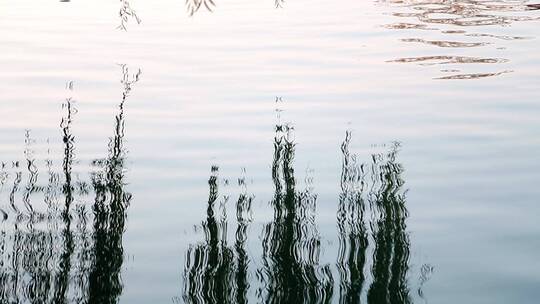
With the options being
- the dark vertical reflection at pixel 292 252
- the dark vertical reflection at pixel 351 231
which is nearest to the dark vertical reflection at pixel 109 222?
the dark vertical reflection at pixel 292 252

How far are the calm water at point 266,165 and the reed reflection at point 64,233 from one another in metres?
0.02

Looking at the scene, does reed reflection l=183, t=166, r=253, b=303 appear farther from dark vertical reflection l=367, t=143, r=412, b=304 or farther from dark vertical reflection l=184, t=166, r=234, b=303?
dark vertical reflection l=367, t=143, r=412, b=304

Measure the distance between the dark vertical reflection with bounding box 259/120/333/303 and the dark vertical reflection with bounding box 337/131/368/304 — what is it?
0.48ft

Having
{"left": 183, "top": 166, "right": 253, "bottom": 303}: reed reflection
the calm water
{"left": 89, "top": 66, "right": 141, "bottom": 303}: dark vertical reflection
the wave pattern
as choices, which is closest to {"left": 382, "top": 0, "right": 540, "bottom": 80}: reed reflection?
the calm water

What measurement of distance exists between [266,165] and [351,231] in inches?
94.2

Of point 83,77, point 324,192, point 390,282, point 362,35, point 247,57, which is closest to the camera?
point 390,282

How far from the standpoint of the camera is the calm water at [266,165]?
333 inches

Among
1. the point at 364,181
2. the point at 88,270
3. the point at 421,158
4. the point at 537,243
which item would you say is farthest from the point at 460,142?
the point at 88,270

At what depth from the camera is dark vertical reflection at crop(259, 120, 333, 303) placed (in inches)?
318

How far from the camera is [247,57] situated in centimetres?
1811

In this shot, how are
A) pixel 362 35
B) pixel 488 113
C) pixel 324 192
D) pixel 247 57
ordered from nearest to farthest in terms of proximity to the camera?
1. pixel 324 192
2. pixel 488 113
3. pixel 247 57
4. pixel 362 35

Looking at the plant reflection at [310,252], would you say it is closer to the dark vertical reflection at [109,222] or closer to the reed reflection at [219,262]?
the reed reflection at [219,262]

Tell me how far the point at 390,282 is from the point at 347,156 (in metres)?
3.82

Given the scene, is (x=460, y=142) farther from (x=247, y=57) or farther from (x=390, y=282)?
(x=247, y=57)
